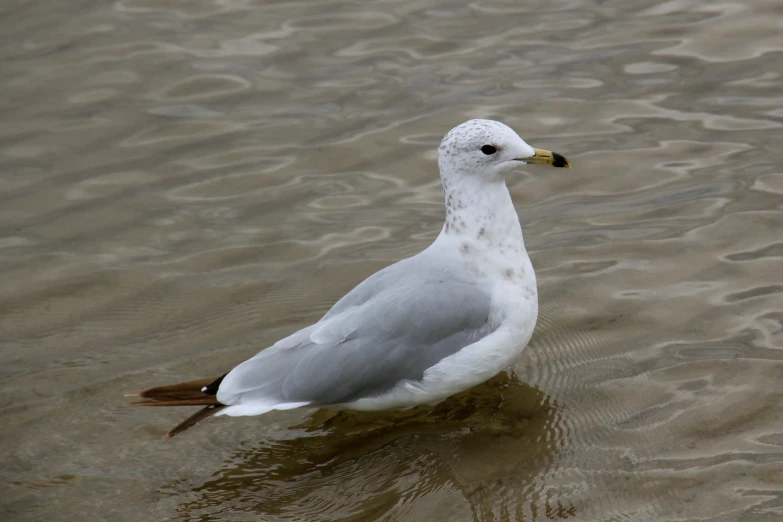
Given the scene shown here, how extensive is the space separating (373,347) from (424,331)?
242 mm

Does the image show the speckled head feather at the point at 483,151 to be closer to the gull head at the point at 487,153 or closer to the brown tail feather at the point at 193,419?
the gull head at the point at 487,153

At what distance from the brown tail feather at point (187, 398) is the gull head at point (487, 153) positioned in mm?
1530

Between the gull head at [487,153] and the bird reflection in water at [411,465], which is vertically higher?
the gull head at [487,153]

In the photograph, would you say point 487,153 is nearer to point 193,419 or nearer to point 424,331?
point 424,331

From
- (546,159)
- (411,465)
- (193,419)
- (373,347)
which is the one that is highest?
(546,159)

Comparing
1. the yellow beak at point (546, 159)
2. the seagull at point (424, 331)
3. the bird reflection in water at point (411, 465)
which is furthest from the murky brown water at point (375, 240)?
the yellow beak at point (546, 159)

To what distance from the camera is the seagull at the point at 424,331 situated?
4.32 m

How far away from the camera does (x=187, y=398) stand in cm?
435

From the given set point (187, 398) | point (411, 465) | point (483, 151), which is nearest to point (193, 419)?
point (187, 398)

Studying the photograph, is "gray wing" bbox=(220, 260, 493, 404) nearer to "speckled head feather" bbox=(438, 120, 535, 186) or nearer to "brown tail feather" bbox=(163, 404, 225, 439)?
"brown tail feather" bbox=(163, 404, 225, 439)

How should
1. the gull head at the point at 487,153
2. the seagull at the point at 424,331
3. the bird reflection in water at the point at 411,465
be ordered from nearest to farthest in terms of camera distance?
the bird reflection in water at the point at 411,465 < the seagull at the point at 424,331 < the gull head at the point at 487,153

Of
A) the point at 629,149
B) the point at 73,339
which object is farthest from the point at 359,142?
the point at 73,339

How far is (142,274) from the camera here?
5816 mm

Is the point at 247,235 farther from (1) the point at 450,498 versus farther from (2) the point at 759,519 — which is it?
(2) the point at 759,519
